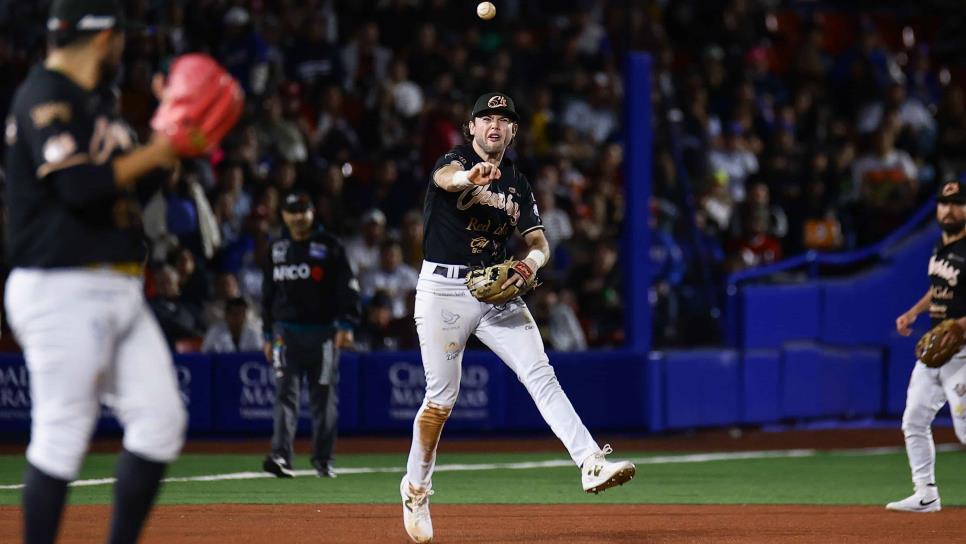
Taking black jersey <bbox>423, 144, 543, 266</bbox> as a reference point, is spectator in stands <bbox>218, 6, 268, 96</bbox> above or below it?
above

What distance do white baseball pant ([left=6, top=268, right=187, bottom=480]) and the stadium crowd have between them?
1041 cm

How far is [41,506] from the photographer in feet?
16.6

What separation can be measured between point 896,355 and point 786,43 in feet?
20.6

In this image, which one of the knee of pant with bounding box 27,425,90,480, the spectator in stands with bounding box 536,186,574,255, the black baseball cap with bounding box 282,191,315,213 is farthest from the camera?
the spectator in stands with bounding box 536,186,574,255

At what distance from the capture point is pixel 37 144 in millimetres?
4988

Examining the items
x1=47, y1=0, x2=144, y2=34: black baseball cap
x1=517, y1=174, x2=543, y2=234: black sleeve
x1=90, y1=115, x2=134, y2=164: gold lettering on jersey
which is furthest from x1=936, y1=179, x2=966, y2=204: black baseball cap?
x1=47, y1=0, x2=144, y2=34: black baseball cap

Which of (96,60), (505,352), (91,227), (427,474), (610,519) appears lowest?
(610,519)

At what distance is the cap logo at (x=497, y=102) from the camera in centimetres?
783

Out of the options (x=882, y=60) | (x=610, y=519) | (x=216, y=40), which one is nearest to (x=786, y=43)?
(x=882, y=60)

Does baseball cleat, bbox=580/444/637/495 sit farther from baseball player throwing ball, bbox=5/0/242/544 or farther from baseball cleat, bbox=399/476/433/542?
baseball player throwing ball, bbox=5/0/242/544

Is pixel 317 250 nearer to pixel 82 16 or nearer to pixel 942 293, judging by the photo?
pixel 942 293

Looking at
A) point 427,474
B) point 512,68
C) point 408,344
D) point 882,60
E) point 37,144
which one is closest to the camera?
point 37,144

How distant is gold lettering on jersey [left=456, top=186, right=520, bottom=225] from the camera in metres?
7.75

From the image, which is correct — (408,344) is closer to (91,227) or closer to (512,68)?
(512,68)
